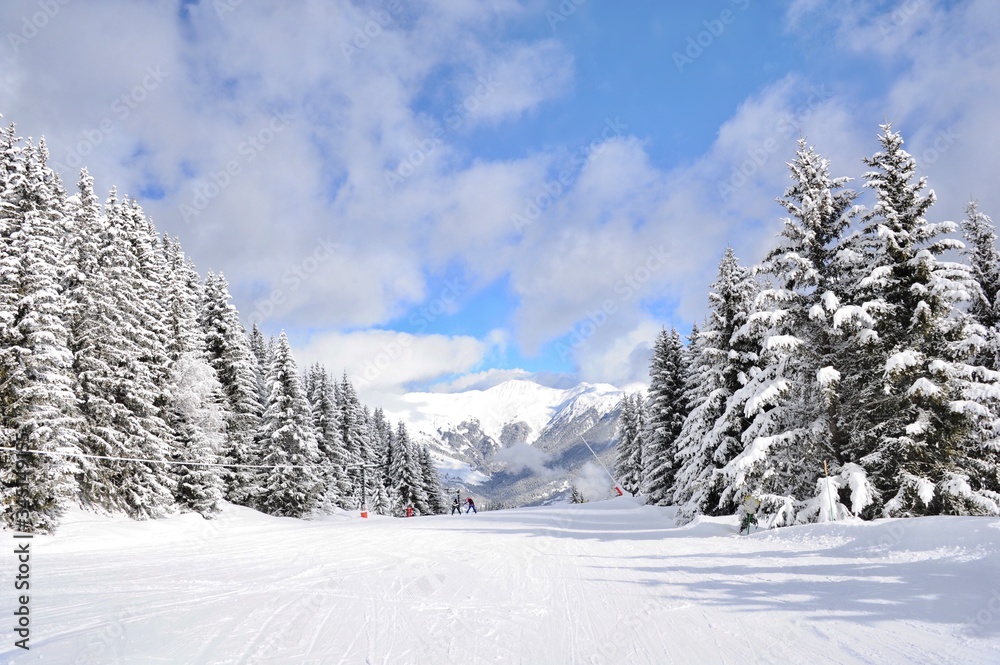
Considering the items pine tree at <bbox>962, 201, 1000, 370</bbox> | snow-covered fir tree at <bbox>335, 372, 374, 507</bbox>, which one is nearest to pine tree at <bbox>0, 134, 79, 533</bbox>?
snow-covered fir tree at <bbox>335, 372, 374, 507</bbox>

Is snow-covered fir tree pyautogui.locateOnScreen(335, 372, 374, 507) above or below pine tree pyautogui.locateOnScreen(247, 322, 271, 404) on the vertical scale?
below

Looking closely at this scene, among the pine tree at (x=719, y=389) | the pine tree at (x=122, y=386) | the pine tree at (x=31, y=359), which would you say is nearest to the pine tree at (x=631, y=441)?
the pine tree at (x=719, y=389)

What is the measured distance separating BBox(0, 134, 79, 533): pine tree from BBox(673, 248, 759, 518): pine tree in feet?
73.7

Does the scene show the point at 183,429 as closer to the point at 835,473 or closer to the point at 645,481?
the point at 645,481

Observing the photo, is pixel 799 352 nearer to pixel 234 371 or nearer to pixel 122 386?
pixel 122 386

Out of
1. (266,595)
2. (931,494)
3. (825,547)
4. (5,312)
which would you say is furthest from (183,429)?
(931,494)

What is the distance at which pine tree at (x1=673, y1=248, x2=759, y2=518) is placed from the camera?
20219mm

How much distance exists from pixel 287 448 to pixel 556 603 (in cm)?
3006

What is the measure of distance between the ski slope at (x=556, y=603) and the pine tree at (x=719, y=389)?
6.56 meters

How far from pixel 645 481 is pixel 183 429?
25.5 m

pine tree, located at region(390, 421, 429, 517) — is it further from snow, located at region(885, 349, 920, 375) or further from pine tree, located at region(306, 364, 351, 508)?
snow, located at region(885, 349, 920, 375)

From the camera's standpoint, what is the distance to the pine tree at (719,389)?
20.2 m

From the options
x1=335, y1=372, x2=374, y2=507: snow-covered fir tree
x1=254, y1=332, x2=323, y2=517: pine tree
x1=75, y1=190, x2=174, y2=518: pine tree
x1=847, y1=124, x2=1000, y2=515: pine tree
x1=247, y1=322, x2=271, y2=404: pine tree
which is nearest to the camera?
x1=847, y1=124, x2=1000, y2=515: pine tree

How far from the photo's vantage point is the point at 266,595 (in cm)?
873
